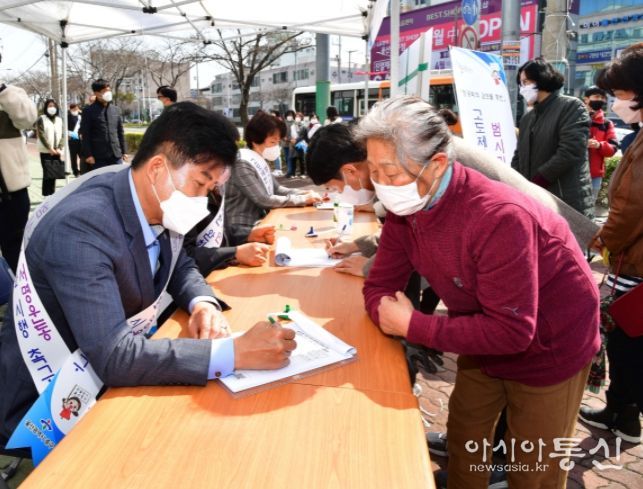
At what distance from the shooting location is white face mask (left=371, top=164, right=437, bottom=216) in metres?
1.28

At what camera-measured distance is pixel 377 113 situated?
1.27 meters

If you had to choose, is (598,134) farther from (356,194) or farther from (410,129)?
(410,129)

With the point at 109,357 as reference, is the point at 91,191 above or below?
above

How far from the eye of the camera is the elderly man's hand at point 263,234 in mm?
2674

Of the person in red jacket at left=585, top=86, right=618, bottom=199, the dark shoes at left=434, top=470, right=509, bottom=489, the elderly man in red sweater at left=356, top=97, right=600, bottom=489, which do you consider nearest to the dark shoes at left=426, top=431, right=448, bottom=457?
the dark shoes at left=434, top=470, right=509, bottom=489

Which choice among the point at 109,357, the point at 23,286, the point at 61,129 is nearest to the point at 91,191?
the point at 23,286

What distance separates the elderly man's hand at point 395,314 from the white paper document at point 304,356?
12cm

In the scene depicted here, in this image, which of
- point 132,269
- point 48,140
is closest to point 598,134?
point 132,269

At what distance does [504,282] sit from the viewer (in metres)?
1.14

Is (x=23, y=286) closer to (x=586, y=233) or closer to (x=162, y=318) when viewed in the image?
(x=162, y=318)

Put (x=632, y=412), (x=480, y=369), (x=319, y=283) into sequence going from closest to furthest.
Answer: (x=480, y=369), (x=319, y=283), (x=632, y=412)

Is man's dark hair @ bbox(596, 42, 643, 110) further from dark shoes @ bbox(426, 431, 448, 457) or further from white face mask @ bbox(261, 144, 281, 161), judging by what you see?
white face mask @ bbox(261, 144, 281, 161)

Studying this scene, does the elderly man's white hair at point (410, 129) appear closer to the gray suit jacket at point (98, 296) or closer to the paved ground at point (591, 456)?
the gray suit jacket at point (98, 296)

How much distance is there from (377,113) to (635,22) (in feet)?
85.2
